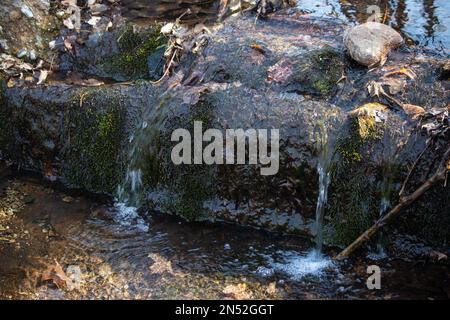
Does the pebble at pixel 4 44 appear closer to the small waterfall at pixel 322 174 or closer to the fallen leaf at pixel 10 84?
the fallen leaf at pixel 10 84

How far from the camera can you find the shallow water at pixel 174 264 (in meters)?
4.30

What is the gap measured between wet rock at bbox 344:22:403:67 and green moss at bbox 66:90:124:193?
262 centimetres

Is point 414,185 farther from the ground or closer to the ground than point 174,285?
farther from the ground

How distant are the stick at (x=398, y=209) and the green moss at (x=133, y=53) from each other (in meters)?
3.47

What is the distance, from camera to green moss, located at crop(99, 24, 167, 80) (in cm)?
667

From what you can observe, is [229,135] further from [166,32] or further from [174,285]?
[166,32]

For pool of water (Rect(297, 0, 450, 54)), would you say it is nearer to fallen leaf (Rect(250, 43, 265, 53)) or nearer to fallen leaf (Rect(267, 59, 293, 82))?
fallen leaf (Rect(250, 43, 265, 53))

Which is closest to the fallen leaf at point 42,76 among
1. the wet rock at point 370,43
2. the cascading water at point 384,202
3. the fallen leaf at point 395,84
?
the wet rock at point 370,43

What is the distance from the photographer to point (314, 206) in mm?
4891

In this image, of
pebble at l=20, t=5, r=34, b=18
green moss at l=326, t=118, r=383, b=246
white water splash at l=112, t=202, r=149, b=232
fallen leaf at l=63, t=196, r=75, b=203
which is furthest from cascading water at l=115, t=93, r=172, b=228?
pebble at l=20, t=5, r=34, b=18
